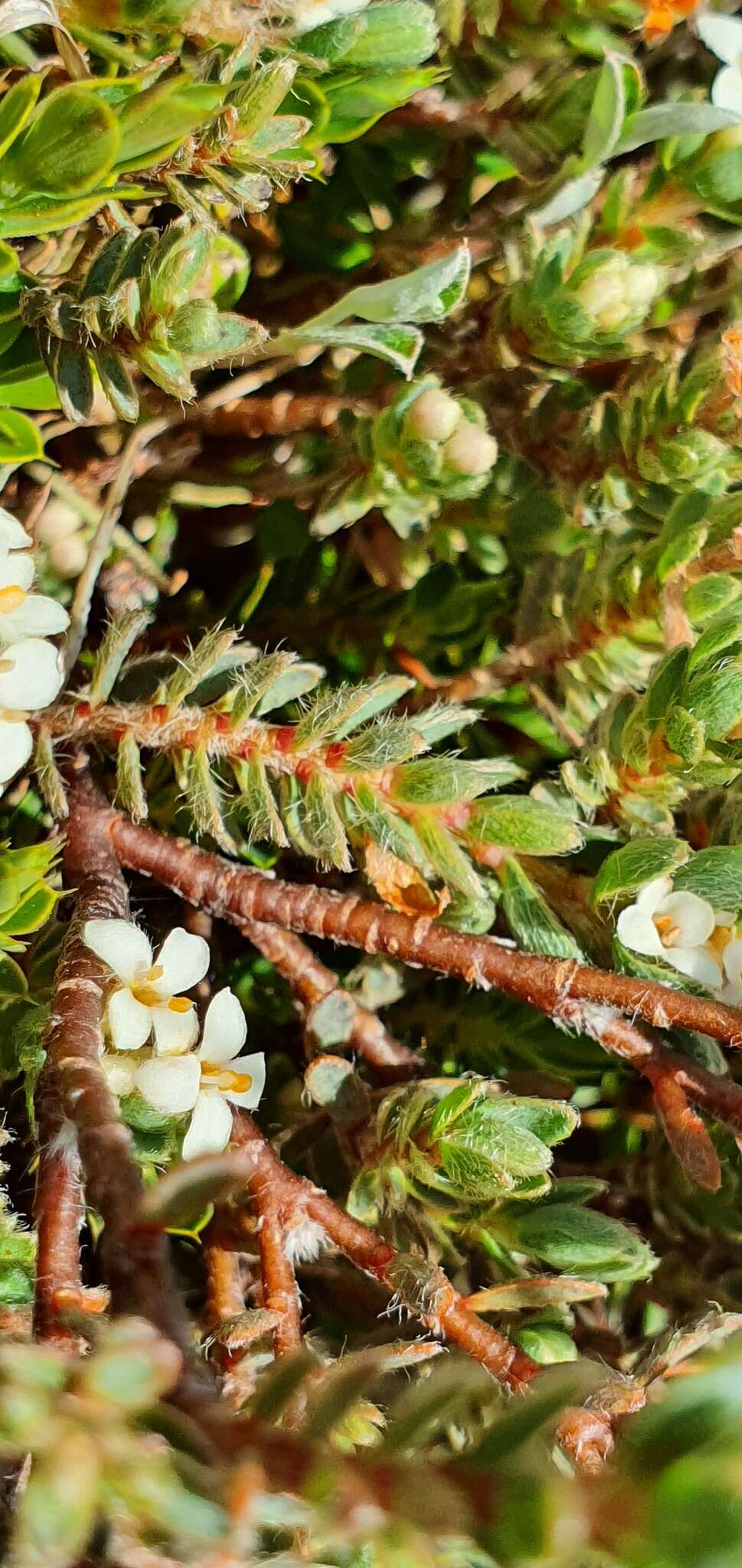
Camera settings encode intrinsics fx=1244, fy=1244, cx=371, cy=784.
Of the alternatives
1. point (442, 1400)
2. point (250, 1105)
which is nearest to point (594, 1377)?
point (442, 1400)

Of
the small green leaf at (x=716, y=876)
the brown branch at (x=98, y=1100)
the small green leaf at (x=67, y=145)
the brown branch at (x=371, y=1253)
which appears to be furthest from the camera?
the small green leaf at (x=716, y=876)

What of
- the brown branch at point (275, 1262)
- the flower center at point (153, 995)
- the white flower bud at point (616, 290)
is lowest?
the brown branch at point (275, 1262)

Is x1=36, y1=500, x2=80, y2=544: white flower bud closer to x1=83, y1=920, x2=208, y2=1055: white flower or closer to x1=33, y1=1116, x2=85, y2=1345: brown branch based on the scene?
x1=83, y1=920, x2=208, y2=1055: white flower

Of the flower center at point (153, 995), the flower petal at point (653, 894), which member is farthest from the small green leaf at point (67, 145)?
the flower petal at point (653, 894)

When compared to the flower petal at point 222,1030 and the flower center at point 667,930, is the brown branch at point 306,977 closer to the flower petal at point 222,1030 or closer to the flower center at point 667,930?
the flower petal at point 222,1030

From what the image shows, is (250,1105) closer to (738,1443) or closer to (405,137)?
(738,1443)

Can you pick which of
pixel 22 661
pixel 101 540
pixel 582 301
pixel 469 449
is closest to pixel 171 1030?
pixel 22 661

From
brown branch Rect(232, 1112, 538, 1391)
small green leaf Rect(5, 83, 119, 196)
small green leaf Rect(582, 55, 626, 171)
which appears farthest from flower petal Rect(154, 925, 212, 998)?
small green leaf Rect(582, 55, 626, 171)
